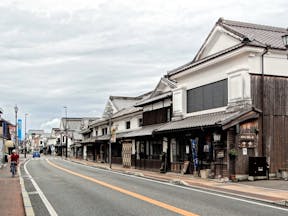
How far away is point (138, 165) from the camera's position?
40.1 m

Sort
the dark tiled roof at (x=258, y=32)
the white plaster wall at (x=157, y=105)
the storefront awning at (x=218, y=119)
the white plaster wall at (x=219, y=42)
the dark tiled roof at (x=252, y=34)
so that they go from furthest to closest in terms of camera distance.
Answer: the white plaster wall at (x=157, y=105)
the white plaster wall at (x=219, y=42)
the dark tiled roof at (x=258, y=32)
the dark tiled roof at (x=252, y=34)
the storefront awning at (x=218, y=119)

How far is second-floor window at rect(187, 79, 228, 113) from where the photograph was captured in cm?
2741

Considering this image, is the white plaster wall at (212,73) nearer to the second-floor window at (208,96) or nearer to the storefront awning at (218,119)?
the second-floor window at (208,96)

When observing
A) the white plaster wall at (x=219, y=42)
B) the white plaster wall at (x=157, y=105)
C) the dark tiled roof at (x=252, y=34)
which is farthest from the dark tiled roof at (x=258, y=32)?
the white plaster wall at (x=157, y=105)

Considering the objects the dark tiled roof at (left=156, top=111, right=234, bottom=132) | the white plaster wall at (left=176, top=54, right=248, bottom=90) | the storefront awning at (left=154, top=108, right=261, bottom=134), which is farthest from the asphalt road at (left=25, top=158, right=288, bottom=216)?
the white plaster wall at (left=176, top=54, right=248, bottom=90)

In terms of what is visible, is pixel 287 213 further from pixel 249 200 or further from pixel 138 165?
pixel 138 165

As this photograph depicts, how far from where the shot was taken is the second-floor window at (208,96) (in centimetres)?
2741

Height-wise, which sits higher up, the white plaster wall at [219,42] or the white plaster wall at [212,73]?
the white plaster wall at [219,42]

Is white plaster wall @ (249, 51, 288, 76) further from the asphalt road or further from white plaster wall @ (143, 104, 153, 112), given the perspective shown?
white plaster wall @ (143, 104, 153, 112)

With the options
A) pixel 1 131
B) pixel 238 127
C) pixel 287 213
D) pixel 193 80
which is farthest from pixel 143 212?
pixel 1 131

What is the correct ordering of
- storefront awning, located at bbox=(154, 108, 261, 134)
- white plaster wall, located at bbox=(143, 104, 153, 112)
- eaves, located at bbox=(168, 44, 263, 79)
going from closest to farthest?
storefront awning, located at bbox=(154, 108, 261, 134), eaves, located at bbox=(168, 44, 263, 79), white plaster wall, located at bbox=(143, 104, 153, 112)

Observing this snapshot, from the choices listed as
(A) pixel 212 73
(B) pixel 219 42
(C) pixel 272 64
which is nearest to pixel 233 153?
(C) pixel 272 64

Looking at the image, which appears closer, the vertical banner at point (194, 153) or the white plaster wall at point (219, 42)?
the white plaster wall at point (219, 42)

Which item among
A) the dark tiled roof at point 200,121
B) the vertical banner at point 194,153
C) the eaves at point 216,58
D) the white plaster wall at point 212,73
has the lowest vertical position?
the vertical banner at point 194,153
